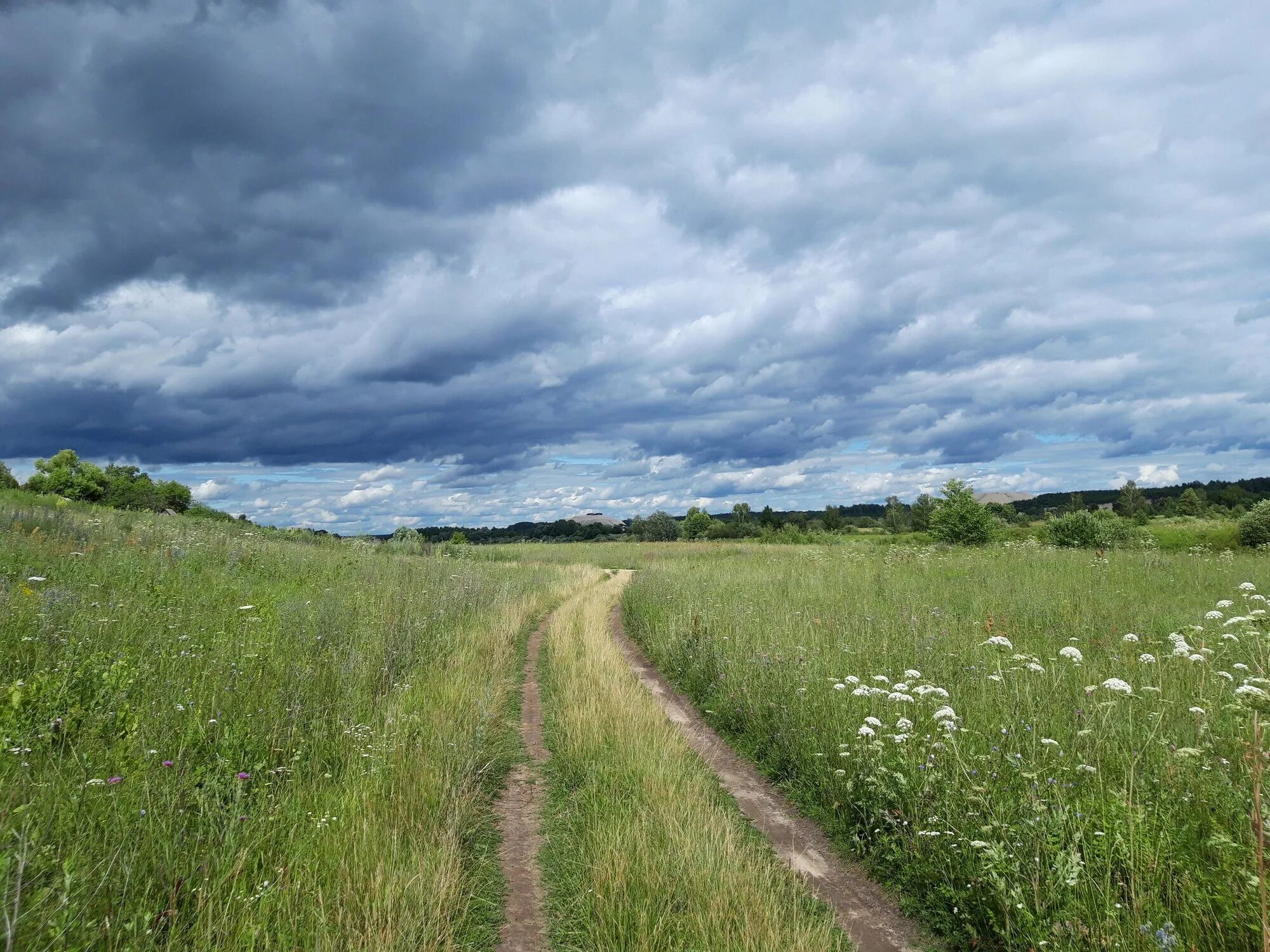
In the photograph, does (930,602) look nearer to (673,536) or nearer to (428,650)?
(428,650)

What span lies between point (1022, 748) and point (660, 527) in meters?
107

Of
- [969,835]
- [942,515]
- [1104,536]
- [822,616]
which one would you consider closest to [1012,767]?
[969,835]

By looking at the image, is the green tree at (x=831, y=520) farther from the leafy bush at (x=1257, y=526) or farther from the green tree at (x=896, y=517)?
the leafy bush at (x=1257, y=526)

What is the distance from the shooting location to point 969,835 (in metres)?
4.37

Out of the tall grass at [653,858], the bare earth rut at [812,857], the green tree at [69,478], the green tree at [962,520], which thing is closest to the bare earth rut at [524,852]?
the tall grass at [653,858]

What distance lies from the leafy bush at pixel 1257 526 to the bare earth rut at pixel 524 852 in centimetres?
3693

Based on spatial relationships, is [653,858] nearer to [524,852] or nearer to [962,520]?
[524,852]

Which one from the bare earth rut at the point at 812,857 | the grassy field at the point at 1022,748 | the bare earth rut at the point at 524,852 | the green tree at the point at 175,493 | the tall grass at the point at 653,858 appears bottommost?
the bare earth rut at the point at 812,857

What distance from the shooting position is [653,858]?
4.44m

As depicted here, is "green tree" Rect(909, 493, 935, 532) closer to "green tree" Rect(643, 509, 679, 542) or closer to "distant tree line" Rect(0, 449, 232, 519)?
"green tree" Rect(643, 509, 679, 542)

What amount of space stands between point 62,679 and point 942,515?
1714 inches

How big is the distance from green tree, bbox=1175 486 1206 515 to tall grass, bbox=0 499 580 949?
228 feet

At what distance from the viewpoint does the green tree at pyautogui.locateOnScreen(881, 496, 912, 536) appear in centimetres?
8888

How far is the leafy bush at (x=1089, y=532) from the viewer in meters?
29.9
